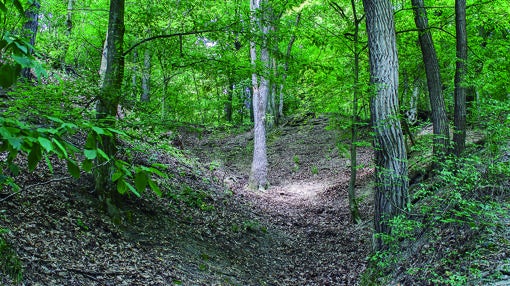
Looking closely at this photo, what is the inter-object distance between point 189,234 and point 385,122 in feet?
13.4

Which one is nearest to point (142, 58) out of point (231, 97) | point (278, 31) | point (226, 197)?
point (226, 197)

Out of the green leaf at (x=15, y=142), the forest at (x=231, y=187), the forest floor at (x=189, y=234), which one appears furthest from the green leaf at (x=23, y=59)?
the forest floor at (x=189, y=234)

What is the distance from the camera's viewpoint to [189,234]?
673cm

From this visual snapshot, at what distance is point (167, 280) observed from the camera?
4949 mm

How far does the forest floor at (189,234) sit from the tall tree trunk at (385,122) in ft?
5.51

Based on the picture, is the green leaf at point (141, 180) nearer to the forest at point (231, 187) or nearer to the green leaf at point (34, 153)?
the forest at point (231, 187)

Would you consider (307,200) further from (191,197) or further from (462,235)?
(462,235)

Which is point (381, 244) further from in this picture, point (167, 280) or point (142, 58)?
point (142, 58)

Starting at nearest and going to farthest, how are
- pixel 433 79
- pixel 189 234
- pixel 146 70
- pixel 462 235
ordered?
pixel 462 235 → pixel 189 234 → pixel 433 79 → pixel 146 70

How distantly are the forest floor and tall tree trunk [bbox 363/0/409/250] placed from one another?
1679mm

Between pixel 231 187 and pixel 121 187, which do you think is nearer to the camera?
pixel 121 187

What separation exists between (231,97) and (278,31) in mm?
18021

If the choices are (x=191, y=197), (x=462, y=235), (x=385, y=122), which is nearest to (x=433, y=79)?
(x=385, y=122)

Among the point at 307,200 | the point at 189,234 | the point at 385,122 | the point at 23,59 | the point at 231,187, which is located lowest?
the point at 307,200
